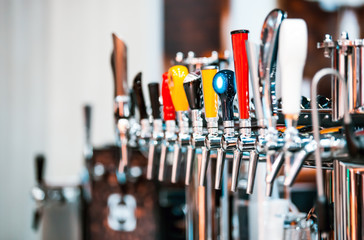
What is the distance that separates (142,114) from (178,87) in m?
0.22

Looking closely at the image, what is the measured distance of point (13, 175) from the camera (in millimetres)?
2641

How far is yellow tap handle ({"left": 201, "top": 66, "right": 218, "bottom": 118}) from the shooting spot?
76 cm

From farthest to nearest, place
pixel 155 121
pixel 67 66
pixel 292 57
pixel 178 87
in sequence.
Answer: pixel 67 66 < pixel 155 121 < pixel 178 87 < pixel 292 57

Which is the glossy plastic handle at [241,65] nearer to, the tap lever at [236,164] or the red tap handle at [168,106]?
the tap lever at [236,164]

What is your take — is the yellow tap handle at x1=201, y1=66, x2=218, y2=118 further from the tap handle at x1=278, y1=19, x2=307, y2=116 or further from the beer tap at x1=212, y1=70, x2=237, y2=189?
the tap handle at x1=278, y1=19, x2=307, y2=116

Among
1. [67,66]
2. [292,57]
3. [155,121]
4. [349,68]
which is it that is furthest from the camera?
[67,66]

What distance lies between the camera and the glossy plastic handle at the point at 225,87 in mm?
719

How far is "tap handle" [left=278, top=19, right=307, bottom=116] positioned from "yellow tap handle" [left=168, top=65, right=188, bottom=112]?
0.83 feet

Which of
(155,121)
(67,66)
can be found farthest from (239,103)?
(67,66)

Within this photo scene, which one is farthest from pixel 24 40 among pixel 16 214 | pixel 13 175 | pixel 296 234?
pixel 296 234

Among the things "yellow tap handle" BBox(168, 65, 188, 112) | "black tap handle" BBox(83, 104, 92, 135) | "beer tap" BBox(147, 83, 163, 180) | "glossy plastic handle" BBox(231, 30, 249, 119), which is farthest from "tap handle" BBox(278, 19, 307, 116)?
"black tap handle" BBox(83, 104, 92, 135)

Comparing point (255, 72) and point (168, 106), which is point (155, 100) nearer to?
point (168, 106)

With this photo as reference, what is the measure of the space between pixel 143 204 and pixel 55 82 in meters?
1.19

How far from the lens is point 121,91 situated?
3.59ft
